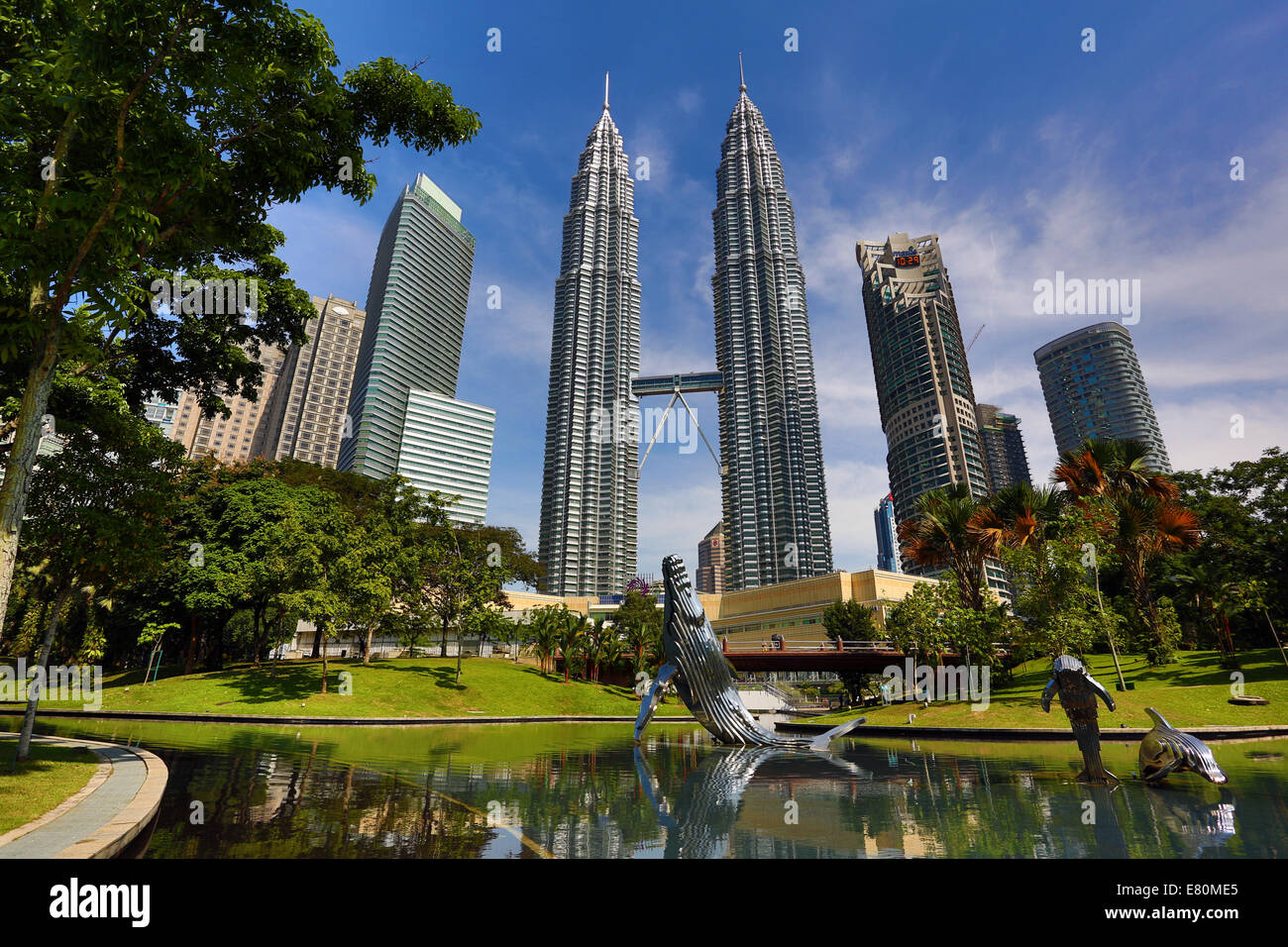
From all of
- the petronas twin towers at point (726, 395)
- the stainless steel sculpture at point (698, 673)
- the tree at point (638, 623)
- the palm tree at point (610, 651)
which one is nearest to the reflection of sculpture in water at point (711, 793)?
the stainless steel sculpture at point (698, 673)

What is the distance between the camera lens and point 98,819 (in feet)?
25.7

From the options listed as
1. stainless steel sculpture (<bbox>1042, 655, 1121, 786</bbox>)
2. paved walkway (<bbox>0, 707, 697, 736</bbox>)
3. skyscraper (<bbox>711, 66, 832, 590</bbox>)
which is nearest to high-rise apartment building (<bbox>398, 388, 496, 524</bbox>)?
skyscraper (<bbox>711, 66, 832, 590</bbox>)

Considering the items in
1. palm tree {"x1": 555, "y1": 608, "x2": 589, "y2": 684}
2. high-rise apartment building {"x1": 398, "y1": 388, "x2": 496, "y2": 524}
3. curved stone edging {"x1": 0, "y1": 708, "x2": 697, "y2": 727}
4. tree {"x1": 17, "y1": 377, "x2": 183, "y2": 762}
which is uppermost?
high-rise apartment building {"x1": 398, "y1": 388, "x2": 496, "y2": 524}

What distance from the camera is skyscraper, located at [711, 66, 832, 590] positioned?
6127 inches

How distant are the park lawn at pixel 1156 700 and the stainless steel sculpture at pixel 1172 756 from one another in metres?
11.4

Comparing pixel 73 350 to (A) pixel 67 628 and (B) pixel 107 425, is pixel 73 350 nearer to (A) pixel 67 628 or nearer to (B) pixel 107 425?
(B) pixel 107 425

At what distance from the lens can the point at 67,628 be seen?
47.9m

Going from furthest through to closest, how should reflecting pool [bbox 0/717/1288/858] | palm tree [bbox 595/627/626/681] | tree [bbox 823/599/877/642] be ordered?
tree [bbox 823/599/877/642] → palm tree [bbox 595/627/626/681] → reflecting pool [bbox 0/717/1288/858]

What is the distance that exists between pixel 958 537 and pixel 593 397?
141 meters

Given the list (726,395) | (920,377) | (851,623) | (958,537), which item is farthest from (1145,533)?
(920,377)

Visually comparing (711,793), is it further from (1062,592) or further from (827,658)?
(827,658)

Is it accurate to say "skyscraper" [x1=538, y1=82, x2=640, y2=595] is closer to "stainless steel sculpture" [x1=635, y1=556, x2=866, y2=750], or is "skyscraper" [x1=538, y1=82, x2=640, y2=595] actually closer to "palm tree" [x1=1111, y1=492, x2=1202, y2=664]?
"palm tree" [x1=1111, y1=492, x2=1202, y2=664]

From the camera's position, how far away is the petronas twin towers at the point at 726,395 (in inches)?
6181

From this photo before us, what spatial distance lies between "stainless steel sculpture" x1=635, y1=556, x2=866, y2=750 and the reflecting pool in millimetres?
984
